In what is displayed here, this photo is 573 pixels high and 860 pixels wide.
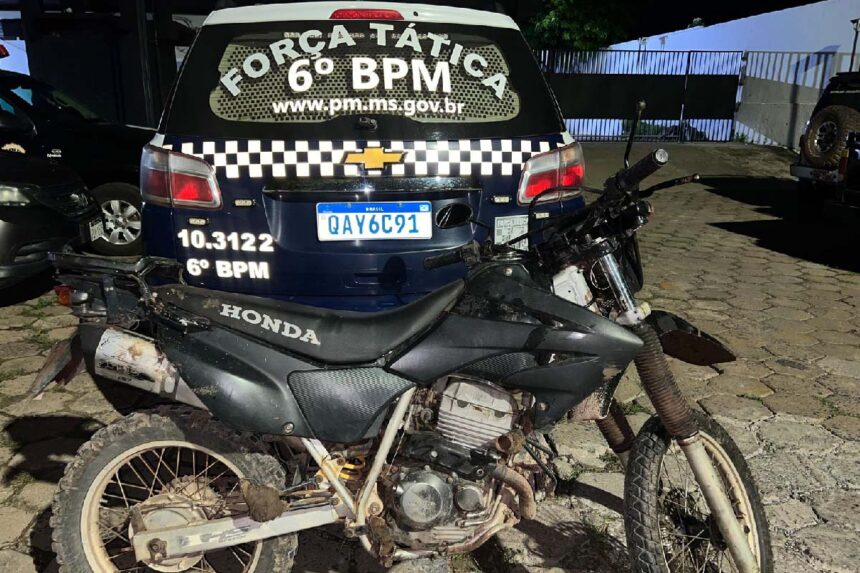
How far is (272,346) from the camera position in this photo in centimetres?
212

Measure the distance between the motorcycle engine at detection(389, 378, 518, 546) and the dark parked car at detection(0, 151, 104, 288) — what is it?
3.50m

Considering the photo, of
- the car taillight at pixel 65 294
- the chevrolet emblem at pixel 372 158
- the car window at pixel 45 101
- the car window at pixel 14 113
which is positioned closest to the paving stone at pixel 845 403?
the chevrolet emblem at pixel 372 158

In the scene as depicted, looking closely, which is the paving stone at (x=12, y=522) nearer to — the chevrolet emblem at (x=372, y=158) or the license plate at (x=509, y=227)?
the chevrolet emblem at (x=372, y=158)

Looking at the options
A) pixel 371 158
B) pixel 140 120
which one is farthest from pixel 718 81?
pixel 371 158

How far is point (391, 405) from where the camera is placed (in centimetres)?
209

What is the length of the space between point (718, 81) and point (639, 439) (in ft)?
52.6

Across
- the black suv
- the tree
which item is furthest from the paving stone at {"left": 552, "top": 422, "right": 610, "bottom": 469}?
the tree

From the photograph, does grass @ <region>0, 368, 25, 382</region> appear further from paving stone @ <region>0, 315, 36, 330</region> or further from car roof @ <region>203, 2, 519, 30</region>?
car roof @ <region>203, 2, 519, 30</region>

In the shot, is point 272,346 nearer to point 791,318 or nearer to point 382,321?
point 382,321

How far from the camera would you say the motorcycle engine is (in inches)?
83.3

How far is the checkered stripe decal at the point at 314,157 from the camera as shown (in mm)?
2949

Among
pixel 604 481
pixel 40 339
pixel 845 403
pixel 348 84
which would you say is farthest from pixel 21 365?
pixel 845 403

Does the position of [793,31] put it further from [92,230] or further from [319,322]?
[319,322]

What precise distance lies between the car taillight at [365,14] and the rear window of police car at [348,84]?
3 cm
